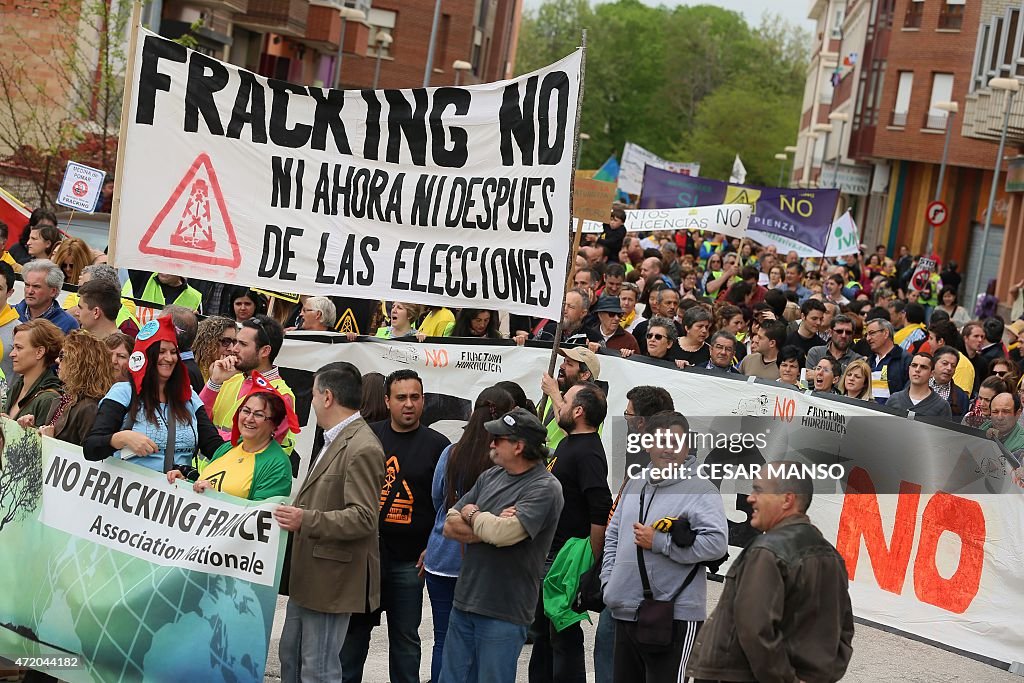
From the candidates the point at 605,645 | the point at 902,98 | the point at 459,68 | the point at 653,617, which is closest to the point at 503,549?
the point at 653,617

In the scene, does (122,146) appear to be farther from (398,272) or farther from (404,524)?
(404,524)

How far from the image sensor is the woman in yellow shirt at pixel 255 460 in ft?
22.6

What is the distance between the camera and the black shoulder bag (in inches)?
260

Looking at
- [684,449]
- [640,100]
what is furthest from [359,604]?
[640,100]

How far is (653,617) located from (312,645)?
1.55m

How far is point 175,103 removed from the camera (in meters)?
9.20

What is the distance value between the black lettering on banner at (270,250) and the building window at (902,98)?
51920 mm

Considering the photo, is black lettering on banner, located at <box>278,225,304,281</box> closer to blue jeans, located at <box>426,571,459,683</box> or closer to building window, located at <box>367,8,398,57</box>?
blue jeans, located at <box>426,571,459,683</box>

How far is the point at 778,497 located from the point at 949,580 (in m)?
3.47

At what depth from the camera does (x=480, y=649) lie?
22.5 ft

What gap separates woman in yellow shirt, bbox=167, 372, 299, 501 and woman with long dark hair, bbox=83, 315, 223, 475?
0.27m

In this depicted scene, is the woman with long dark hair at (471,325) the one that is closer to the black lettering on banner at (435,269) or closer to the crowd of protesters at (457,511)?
the crowd of protesters at (457,511)

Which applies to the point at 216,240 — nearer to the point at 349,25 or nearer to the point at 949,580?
the point at 949,580

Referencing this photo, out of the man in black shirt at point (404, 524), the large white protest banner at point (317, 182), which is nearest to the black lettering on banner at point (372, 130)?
the large white protest banner at point (317, 182)
